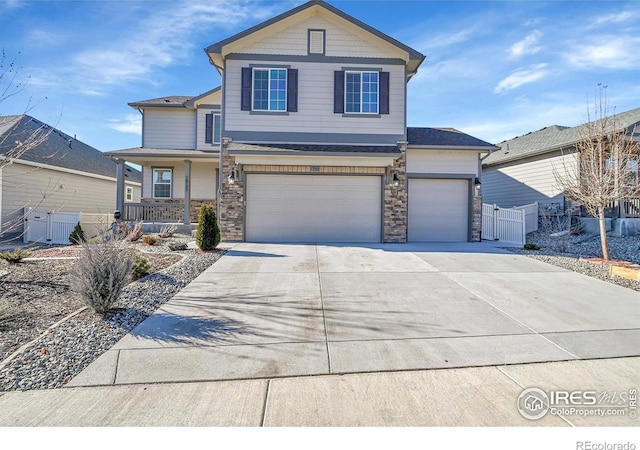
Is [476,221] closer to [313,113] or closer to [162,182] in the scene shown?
[313,113]

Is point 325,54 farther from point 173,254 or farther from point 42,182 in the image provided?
point 42,182

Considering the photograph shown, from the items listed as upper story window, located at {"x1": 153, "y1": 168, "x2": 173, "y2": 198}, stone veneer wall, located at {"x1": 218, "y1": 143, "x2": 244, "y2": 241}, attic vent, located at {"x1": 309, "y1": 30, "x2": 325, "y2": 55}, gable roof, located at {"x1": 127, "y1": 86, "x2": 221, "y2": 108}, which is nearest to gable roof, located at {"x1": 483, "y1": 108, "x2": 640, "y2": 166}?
attic vent, located at {"x1": 309, "y1": 30, "x2": 325, "y2": 55}

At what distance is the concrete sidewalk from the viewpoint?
8.18 feet

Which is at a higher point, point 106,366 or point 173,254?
point 173,254

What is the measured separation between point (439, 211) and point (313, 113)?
575 cm

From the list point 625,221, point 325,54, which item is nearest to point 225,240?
point 325,54

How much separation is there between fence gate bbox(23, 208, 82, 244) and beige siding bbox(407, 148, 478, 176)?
12.8 metres

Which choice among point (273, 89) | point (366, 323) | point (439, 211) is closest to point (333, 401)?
point (366, 323)

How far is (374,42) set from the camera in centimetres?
1141

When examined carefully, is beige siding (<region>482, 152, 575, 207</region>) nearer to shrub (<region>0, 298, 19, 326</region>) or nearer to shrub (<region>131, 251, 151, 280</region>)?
shrub (<region>131, 251, 151, 280</region>)

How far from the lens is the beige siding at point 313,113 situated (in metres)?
11.2

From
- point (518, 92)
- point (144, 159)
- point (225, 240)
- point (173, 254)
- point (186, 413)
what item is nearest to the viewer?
point (186, 413)
